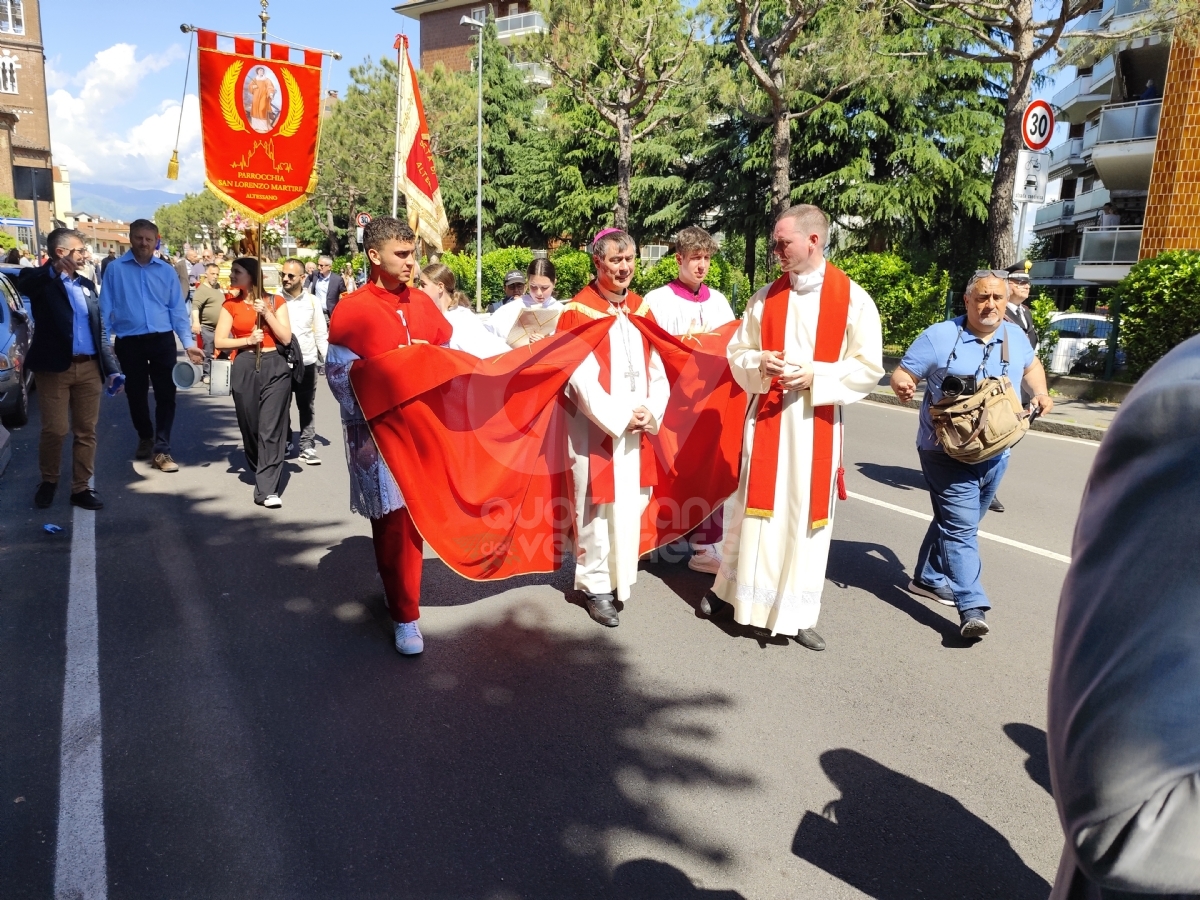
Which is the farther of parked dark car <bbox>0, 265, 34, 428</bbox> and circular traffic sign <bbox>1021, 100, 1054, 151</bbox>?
circular traffic sign <bbox>1021, 100, 1054, 151</bbox>

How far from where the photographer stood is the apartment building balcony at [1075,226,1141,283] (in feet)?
82.0

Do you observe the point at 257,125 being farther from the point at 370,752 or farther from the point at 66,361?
the point at 370,752

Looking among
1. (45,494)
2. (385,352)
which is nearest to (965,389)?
(385,352)

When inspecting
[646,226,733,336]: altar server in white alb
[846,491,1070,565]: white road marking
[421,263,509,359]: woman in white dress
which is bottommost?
[846,491,1070,565]: white road marking

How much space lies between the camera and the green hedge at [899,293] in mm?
18422

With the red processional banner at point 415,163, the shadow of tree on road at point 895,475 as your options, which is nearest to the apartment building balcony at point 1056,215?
the red processional banner at point 415,163

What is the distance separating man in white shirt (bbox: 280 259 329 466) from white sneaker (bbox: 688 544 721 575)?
14.3ft

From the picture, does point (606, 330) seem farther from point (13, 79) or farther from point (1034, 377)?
point (13, 79)

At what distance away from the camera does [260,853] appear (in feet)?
9.36

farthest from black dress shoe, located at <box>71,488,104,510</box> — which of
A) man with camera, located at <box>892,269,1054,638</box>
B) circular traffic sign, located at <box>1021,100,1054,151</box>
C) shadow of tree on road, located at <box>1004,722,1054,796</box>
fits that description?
circular traffic sign, located at <box>1021,100,1054,151</box>

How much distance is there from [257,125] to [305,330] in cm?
192

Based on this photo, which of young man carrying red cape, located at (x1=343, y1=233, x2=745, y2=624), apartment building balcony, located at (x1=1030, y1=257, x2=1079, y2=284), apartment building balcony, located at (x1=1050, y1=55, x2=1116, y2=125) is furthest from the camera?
apartment building balcony, located at (x1=1030, y1=257, x2=1079, y2=284)

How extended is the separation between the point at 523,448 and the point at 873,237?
1056 inches

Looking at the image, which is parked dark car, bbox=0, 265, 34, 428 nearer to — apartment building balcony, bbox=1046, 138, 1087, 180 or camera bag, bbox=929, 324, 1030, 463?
camera bag, bbox=929, 324, 1030, 463
